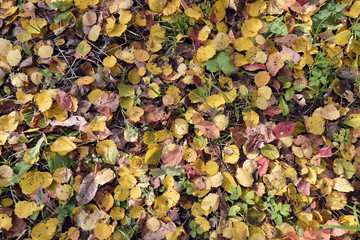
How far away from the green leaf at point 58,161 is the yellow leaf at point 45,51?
574 mm

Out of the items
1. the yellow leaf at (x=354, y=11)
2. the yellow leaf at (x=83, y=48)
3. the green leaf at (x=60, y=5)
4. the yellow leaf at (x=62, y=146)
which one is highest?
the yellow leaf at (x=354, y=11)

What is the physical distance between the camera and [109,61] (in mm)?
1517

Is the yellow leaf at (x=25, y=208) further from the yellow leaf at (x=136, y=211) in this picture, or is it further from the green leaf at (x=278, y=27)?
the green leaf at (x=278, y=27)

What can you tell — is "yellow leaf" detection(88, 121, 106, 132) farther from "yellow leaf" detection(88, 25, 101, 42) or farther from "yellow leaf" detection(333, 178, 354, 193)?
"yellow leaf" detection(333, 178, 354, 193)

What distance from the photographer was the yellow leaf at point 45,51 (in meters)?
1.53

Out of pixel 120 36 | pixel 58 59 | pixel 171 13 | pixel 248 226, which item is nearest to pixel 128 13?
pixel 120 36

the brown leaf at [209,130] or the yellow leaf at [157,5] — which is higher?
the yellow leaf at [157,5]

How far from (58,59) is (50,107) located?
290 millimetres

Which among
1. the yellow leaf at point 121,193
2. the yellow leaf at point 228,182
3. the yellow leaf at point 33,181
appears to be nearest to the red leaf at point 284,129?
the yellow leaf at point 228,182

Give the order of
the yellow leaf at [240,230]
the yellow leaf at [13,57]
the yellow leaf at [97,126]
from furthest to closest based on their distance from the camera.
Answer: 1. the yellow leaf at [13,57]
2. the yellow leaf at [97,126]
3. the yellow leaf at [240,230]

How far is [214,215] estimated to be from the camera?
4.50ft

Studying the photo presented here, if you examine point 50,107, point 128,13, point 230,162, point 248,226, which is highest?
point 128,13

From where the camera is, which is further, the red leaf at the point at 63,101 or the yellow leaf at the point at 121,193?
the red leaf at the point at 63,101

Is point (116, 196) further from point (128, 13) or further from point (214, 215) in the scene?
point (128, 13)
